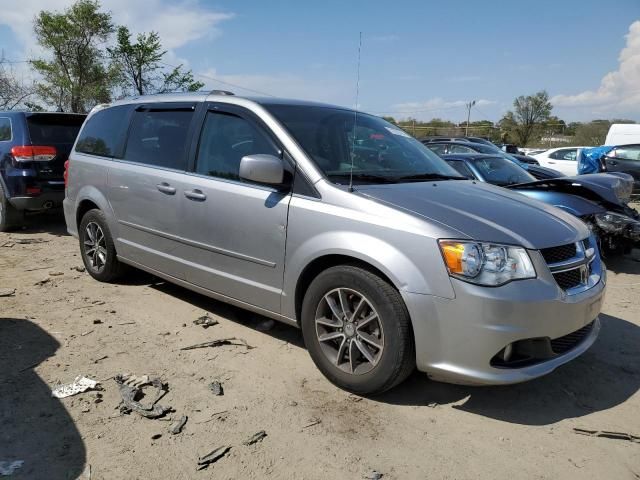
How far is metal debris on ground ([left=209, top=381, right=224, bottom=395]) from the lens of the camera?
3.28m

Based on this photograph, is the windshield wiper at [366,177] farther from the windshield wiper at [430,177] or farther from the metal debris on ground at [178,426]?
the metal debris on ground at [178,426]

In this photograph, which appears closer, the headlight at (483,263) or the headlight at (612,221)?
the headlight at (483,263)

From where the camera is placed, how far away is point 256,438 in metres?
2.80

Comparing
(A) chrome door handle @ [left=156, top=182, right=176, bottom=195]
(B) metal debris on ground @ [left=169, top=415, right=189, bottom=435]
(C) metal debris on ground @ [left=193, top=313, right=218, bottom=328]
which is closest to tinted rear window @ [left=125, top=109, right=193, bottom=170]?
(A) chrome door handle @ [left=156, top=182, right=176, bottom=195]

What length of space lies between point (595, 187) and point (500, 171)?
71.7 inches

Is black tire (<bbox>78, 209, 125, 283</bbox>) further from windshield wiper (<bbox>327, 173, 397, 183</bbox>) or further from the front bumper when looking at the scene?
the front bumper

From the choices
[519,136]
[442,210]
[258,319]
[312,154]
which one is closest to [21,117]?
[258,319]

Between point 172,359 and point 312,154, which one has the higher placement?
point 312,154

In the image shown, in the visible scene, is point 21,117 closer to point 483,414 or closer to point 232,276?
point 232,276

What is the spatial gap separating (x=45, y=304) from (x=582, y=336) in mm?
4480

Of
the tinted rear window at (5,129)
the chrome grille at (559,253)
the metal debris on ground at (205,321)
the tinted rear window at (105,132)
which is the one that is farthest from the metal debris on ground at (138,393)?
the tinted rear window at (5,129)

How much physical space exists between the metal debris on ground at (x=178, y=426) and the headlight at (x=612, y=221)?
17.4 feet

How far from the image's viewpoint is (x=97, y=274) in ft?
17.9

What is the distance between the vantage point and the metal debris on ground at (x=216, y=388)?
3.28m
